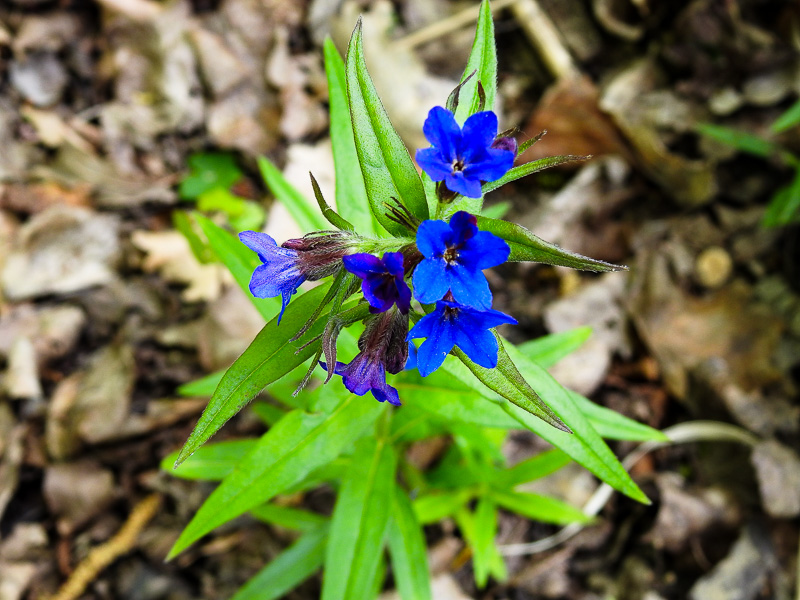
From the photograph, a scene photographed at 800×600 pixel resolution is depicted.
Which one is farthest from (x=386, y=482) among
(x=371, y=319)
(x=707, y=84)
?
(x=707, y=84)

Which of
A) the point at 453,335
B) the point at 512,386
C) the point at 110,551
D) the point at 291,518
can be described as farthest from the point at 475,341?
the point at 110,551

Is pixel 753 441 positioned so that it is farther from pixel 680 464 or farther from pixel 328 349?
pixel 328 349

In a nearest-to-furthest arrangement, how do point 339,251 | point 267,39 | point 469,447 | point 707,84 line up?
point 339,251 < point 469,447 < point 707,84 < point 267,39

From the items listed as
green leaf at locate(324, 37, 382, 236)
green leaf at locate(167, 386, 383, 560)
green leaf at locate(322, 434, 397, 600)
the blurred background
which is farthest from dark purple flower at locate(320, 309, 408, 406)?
the blurred background

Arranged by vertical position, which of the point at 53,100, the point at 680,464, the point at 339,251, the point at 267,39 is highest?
the point at 53,100

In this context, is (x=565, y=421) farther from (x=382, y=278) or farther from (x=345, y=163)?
(x=345, y=163)

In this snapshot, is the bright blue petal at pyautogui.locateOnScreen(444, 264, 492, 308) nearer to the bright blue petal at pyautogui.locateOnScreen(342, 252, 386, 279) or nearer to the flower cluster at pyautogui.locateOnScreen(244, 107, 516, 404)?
the flower cluster at pyautogui.locateOnScreen(244, 107, 516, 404)
